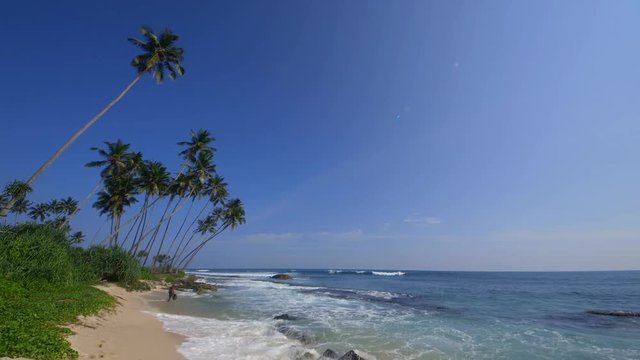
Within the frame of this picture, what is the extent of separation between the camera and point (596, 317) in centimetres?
2211

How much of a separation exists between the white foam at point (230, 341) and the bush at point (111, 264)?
36.6 ft

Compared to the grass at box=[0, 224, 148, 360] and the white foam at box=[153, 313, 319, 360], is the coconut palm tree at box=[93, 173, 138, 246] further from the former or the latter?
the white foam at box=[153, 313, 319, 360]

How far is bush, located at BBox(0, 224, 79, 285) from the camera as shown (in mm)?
14812

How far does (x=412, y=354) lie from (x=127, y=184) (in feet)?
124

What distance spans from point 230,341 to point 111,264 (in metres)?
18.8

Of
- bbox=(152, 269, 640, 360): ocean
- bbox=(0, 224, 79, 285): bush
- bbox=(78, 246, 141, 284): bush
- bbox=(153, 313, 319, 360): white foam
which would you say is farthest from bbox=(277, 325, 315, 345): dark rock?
bbox=(78, 246, 141, 284): bush

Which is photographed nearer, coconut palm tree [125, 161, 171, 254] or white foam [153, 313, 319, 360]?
white foam [153, 313, 319, 360]

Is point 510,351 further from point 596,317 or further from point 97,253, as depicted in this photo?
point 97,253

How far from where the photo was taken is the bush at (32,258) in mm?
14812

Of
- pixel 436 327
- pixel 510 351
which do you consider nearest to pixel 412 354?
pixel 510 351

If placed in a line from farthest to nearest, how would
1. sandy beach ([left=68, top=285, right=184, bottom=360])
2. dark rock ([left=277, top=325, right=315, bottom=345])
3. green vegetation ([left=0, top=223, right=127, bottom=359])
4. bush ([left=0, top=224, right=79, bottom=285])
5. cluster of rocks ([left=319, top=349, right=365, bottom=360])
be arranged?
bush ([left=0, top=224, right=79, bottom=285]) < dark rock ([left=277, top=325, right=315, bottom=345]) < cluster of rocks ([left=319, top=349, right=365, bottom=360]) < sandy beach ([left=68, top=285, right=184, bottom=360]) < green vegetation ([left=0, top=223, right=127, bottom=359])

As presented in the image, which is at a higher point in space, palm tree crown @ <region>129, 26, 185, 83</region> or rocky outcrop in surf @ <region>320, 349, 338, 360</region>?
palm tree crown @ <region>129, 26, 185, 83</region>

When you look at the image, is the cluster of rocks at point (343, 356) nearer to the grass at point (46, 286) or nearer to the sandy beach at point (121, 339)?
the sandy beach at point (121, 339)

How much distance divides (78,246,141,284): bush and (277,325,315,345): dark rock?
1590 centimetres
